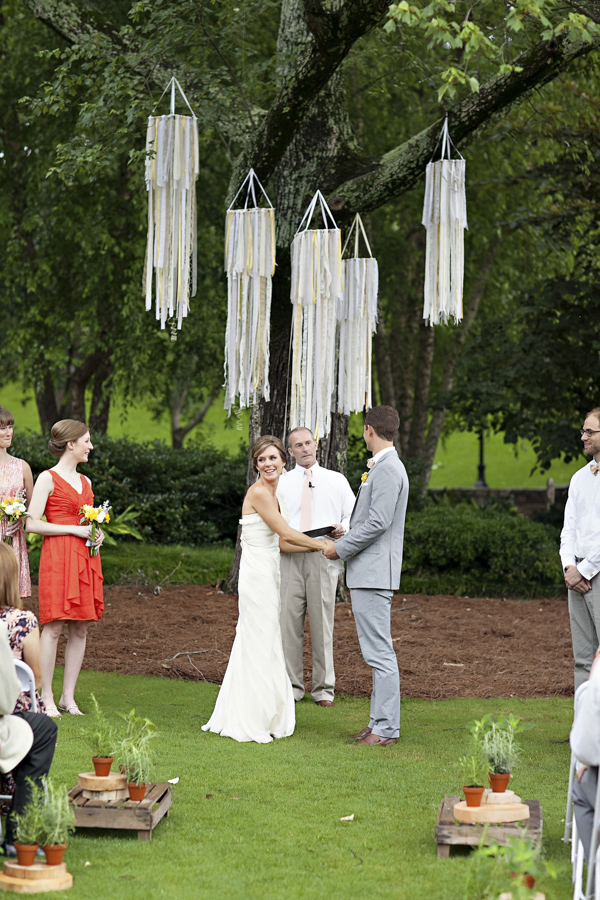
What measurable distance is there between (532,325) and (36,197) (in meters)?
7.65

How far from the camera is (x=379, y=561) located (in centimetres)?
604

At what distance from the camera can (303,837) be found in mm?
4371

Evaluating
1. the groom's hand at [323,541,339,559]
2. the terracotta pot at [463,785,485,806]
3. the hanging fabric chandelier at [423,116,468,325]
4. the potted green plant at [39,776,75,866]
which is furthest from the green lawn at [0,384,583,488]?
the potted green plant at [39,776,75,866]

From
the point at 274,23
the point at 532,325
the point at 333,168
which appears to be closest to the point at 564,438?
the point at 532,325

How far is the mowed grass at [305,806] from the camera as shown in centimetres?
384

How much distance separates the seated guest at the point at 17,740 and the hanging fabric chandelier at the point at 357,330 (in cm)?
495

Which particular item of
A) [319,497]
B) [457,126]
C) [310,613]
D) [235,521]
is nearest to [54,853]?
[310,613]

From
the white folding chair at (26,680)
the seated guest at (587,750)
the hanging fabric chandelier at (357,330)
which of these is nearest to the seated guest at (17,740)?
the white folding chair at (26,680)

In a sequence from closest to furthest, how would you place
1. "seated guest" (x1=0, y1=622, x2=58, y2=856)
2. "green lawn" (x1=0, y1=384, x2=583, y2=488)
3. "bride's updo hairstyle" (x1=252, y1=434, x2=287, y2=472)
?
"seated guest" (x1=0, y1=622, x2=58, y2=856)
"bride's updo hairstyle" (x1=252, y1=434, x2=287, y2=472)
"green lawn" (x1=0, y1=384, x2=583, y2=488)

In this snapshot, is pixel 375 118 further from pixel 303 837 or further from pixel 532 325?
pixel 303 837

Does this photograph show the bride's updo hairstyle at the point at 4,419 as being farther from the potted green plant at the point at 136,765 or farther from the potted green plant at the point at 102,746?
the potted green plant at the point at 136,765

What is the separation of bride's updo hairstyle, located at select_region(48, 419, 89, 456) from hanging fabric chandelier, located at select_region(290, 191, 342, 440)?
2.00 meters

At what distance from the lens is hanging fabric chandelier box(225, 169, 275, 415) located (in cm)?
782

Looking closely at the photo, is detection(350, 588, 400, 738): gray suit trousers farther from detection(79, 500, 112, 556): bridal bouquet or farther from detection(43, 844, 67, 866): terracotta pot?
detection(43, 844, 67, 866): terracotta pot
